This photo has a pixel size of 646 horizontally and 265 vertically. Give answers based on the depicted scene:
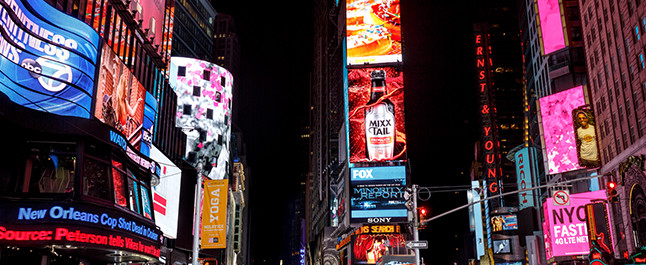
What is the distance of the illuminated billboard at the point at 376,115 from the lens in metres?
69.4

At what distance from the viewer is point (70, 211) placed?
62.7 ft

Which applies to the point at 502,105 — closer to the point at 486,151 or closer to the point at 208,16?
the point at 486,151

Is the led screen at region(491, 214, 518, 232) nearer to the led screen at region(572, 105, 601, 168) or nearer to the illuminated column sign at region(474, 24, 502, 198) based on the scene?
the illuminated column sign at region(474, 24, 502, 198)

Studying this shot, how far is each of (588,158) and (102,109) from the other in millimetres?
45771

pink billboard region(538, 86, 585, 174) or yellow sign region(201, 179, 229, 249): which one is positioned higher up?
pink billboard region(538, 86, 585, 174)

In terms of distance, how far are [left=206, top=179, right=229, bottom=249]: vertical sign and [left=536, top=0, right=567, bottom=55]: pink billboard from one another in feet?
137

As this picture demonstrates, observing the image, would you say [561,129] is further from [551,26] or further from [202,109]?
[202,109]

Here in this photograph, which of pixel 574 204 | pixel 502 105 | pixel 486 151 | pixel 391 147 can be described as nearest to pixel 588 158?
pixel 574 204

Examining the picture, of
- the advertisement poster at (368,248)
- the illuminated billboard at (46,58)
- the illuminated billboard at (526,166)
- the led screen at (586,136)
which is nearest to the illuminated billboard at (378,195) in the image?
the advertisement poster at (368,248)

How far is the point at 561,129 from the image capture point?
6053cm

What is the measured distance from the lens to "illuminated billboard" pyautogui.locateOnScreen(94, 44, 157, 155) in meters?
28.0

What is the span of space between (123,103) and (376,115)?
43.1m

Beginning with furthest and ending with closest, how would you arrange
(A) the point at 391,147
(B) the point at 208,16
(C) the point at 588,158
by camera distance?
(B) the point at 208,16, (A) the point at 391,147, (C) the point at 588,158

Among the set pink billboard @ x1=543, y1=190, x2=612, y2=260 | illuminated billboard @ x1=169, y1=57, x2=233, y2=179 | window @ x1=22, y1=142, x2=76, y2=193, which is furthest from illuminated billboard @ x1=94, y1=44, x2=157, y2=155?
pink billboard @ x1=543, y1=190, x2=612, y2=260
